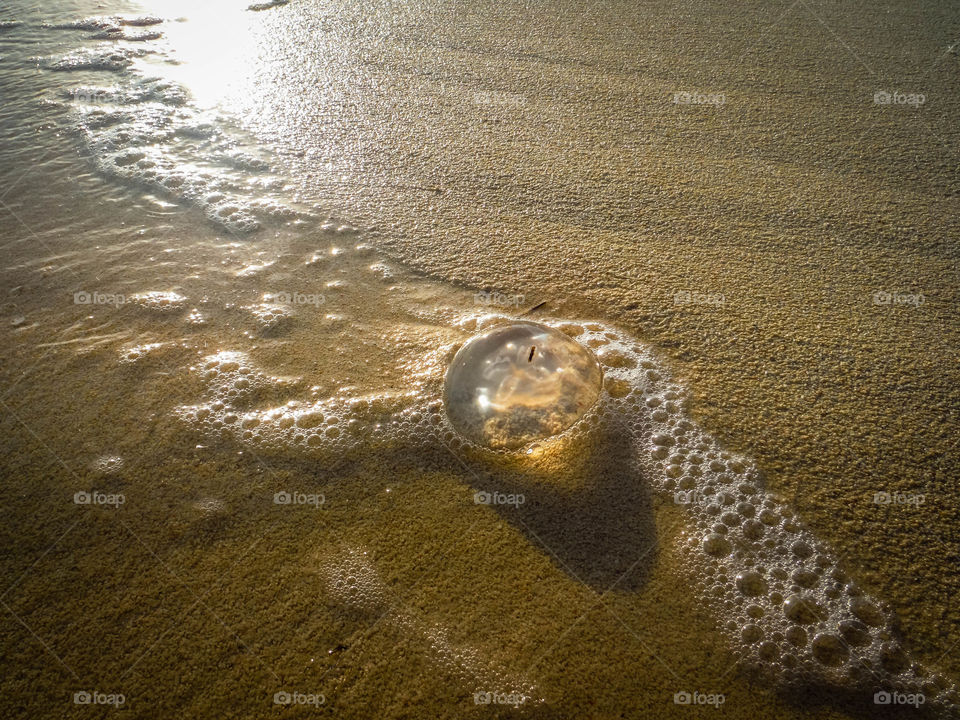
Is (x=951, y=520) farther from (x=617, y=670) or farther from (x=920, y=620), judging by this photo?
(x=617, y=670)

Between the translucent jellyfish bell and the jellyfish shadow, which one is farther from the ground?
the translucent jellyfish bell

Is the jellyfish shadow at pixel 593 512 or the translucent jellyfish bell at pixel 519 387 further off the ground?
the translucent jellyfish bell at pixel 519 387

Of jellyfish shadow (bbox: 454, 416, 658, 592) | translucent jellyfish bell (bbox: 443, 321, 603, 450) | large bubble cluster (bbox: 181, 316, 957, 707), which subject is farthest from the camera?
translucent jellyfish bell (bbox: 443, 321, 603, 450)

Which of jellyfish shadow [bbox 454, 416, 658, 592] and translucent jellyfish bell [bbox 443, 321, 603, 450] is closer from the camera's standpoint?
jellyfish shadow [bbox 454, 416, 658, 592]

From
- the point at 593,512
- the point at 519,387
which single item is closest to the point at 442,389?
the point at 519,387

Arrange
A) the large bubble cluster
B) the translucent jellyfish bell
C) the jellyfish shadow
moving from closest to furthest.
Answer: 1. the large bubble cluster
2. the jellyfish shadow
3. the translucent jellyfish bell
